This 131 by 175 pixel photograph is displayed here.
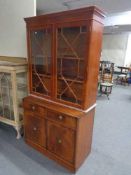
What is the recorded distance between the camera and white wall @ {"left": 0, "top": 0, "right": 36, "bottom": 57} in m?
2.28

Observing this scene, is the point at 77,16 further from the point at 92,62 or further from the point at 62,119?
the point at 62,119

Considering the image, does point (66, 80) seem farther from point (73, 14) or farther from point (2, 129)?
point (2, 129)

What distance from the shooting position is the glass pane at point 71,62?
1.65m

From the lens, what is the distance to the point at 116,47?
915 centimetres

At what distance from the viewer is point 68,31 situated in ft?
5.59

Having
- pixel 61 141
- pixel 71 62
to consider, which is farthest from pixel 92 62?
pixel 61 141

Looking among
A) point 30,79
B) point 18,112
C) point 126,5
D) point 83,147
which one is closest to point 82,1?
point 126,5

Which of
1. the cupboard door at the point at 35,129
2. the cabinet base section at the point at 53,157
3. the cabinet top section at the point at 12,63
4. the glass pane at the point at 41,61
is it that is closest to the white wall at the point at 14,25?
the cabinet top section at the point at 12,63

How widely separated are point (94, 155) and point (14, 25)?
97.9 inches

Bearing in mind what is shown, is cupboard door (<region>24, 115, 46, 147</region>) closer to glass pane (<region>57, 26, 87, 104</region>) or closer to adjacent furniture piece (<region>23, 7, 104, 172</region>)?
adjacent furniture piece (<region>23, 7, 104, 172</region>)

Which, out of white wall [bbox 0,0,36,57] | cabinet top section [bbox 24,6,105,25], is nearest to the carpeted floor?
white wall [bbox 0,0,36,57]

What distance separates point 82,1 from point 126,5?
1.13m

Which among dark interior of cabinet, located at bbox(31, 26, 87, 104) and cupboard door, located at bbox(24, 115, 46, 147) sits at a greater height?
dark interior of cabinet, located at bbox(31, 26, 87, 104)

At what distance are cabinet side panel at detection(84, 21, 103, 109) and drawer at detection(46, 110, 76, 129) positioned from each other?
0.78 feet
